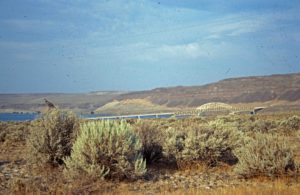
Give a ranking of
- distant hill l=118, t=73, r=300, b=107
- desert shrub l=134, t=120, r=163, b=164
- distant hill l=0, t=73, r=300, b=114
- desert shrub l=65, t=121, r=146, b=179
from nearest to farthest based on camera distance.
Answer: desert shrub l=65, t=121, r=146, b=179 → desert shrub l=134, t=120, r=163, b=164 → distant hill l=0, t=73, r=300, b=114 → distant hill l=118, t=73, r=300, b=107

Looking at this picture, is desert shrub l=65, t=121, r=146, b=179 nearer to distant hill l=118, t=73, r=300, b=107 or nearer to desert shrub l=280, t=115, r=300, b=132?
desert shrub l=280, t=115, r=300, b=132

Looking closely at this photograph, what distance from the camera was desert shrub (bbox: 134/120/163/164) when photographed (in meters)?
12.9

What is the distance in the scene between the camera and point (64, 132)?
1272 centimetres

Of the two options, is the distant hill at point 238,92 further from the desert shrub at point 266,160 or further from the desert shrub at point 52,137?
the desert shrub at point 52,137

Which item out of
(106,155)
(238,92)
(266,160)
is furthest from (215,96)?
(106,155)

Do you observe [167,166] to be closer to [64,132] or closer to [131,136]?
[131,136]

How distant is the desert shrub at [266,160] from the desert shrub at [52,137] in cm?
513

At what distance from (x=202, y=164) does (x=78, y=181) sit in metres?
4.52

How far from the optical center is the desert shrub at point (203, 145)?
1258 centimetres

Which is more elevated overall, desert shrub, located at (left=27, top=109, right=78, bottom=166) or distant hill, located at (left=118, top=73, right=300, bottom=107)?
distant hill, located at (left=118, top=73, right=300, bottom=107)

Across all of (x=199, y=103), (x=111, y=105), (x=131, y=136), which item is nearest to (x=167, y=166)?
(x=131, y=136)

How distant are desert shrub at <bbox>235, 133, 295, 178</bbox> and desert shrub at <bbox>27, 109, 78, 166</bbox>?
5.13m

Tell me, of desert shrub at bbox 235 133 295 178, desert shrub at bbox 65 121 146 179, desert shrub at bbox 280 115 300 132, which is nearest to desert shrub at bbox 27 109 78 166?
desert shrub at bbox 65 121 146 179

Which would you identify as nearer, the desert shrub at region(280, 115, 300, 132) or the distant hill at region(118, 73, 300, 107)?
the desert shrub at region(280, 115, 300, 132)
